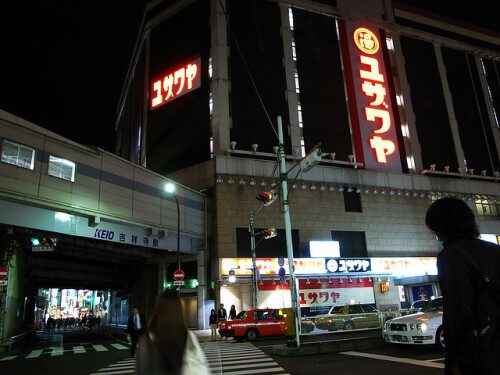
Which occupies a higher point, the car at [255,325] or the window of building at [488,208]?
the window of building at [488,208]

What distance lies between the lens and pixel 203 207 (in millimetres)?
34750

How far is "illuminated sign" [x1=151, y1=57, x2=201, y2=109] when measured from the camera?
40.3 m

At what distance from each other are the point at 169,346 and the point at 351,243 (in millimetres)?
36870

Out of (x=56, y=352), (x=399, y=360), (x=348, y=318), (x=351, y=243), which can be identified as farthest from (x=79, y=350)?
(x=351, y=243)

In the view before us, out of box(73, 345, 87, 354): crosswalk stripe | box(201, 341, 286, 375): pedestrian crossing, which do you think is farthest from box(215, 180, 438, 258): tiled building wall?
box(201, 341, 286, 375): pedestrian crossing

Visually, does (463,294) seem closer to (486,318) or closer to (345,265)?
(486,318)

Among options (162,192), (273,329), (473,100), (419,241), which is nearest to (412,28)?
(473,100)

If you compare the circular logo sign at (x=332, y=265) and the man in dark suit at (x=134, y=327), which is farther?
the circular logo sign at (x=332, y=265)

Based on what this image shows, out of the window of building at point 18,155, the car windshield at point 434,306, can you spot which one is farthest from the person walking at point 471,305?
the window of building at point 18,155

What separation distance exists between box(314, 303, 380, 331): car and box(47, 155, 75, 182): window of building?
608 inches

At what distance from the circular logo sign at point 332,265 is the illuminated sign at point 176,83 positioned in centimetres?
2095

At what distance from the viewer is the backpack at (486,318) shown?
2.18 m

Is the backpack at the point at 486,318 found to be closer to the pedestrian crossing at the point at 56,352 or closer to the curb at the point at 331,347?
the curb at the point at 331,347

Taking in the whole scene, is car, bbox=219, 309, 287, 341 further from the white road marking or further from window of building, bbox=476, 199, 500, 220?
window of building, bbox=476, 199, 500, 220
